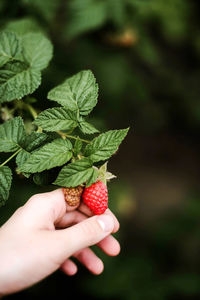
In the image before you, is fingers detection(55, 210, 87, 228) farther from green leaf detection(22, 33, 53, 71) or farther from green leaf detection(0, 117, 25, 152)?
green leaf detection(22, 33, 53, 71)

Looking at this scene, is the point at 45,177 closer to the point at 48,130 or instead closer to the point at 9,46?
the point at 48,130

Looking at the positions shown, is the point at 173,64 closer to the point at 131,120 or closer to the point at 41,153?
the point at 131,120

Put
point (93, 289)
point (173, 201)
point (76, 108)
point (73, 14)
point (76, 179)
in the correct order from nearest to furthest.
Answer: point (76, 179) → point (76, 108) → point (73, 14) → point (93, 289) → point (173, 201)


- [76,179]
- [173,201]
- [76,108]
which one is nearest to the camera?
[76,179]

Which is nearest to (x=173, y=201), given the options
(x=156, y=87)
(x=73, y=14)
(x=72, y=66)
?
(x=156, y=87)

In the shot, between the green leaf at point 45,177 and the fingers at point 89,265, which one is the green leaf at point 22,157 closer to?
the green leaf at point 45,177

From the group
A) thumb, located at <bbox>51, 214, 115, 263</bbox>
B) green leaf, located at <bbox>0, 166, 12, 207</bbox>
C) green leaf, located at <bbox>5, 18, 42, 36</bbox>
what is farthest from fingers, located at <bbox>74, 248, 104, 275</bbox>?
green leaf, located at <bbox>5, 18, 42, 36</bbox>
